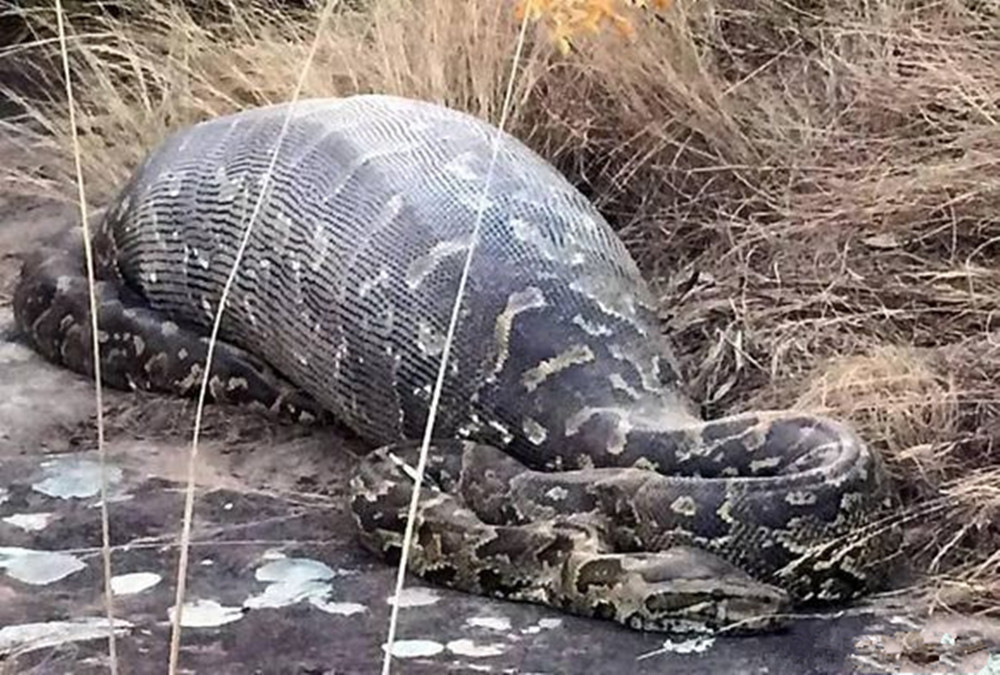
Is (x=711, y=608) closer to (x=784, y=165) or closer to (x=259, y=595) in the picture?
(x=259, y=595)

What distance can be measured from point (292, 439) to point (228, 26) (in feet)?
7.32

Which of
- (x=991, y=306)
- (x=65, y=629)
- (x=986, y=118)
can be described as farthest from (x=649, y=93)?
(x=65, y=629)

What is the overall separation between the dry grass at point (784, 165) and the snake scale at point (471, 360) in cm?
21

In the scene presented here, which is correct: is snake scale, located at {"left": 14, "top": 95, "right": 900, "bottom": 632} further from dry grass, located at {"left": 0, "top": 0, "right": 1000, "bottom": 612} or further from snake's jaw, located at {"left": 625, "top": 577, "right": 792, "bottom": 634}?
dry grass, located at {"left": 0, "top": 0, "right": 1000, "bottom": 612}

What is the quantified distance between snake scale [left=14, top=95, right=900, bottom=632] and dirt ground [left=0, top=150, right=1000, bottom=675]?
76 mm

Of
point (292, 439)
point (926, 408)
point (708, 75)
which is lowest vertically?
point (292, 439)

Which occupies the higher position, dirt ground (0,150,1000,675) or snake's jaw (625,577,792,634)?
snake's jaw (625,577,792,634)

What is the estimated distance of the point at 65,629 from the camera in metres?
3.58

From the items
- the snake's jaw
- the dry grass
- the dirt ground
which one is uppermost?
the dry grass

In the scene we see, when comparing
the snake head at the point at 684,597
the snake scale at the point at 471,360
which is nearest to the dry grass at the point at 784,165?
the snake scale at the point at 471,360

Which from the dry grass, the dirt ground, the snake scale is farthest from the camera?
the dry grass

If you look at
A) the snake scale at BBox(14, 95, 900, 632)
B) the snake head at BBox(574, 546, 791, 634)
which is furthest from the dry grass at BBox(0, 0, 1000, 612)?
the snake head at BBox(574, 546, 791, 634)

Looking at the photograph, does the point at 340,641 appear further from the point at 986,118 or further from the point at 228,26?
→ the point at 228,26

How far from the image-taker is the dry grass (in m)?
4.12
